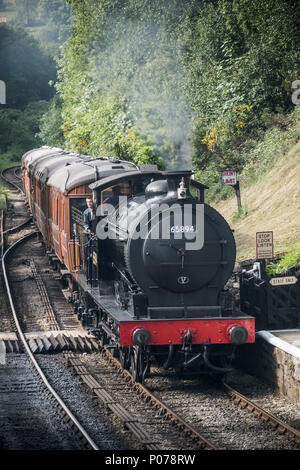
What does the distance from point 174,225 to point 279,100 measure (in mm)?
16430

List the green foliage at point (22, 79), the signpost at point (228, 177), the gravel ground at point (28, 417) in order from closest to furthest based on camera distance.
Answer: the gravel ground at point (28, 417), the signpost at point (228, 177), the green foliage at point (22, 79)

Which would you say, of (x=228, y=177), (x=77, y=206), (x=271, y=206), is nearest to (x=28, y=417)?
(x=77, y=206)

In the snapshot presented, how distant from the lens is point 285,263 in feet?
44.2

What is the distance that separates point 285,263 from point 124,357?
14.9ft

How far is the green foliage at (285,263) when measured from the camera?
13273mm

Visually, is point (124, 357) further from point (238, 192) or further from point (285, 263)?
point (238, 192)

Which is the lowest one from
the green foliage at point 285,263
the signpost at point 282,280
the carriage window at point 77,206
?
the signpost at point 282,280

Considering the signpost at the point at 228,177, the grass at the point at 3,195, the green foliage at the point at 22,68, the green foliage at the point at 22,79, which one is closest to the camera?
the signpost at the point at 228,177

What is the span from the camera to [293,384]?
9.31 m

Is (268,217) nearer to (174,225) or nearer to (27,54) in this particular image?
(174,225)

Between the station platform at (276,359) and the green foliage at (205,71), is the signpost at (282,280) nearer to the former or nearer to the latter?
the station platform at (276,359)

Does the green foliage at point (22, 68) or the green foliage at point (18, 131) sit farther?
the green foliage at point (22, 68)

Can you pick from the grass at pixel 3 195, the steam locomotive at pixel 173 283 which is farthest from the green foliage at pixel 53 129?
the steam locomotive at pixel 173 283

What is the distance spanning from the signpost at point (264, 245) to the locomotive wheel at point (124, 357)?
2.92 meters
